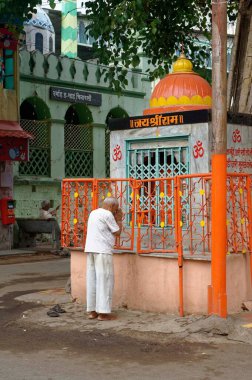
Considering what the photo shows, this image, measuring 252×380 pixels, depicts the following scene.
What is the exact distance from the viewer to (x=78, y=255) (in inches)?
407

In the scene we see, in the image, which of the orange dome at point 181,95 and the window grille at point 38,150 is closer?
the orange dome at point 181,95

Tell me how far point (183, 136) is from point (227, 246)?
2.69 metres

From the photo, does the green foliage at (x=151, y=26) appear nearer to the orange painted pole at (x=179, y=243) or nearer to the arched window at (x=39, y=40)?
the orange painted pole at (x=179, y=243)

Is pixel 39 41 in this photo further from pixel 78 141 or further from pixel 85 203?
pixel 85 203

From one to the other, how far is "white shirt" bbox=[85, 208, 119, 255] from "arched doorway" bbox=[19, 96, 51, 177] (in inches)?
509

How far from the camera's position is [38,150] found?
22016mm

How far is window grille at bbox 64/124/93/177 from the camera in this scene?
23.1 metres

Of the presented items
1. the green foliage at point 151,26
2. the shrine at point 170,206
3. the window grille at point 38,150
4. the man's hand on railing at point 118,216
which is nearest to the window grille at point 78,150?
the window grille at point 38,150

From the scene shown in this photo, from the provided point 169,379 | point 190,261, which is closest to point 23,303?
point 190,261

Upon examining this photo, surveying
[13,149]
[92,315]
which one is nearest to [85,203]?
[92,315]

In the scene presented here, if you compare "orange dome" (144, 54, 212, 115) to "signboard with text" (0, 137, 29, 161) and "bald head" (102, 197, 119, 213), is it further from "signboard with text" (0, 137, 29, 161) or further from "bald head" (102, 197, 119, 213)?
"signboard with text" (0, 137, 29, 161)

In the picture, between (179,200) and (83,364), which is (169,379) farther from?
(179,200)

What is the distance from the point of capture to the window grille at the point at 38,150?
21766 mm

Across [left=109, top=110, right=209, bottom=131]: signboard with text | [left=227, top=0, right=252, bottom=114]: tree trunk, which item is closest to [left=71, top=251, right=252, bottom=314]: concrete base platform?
[left=109, top=110, right=209, bottom=131]: signboard with text
